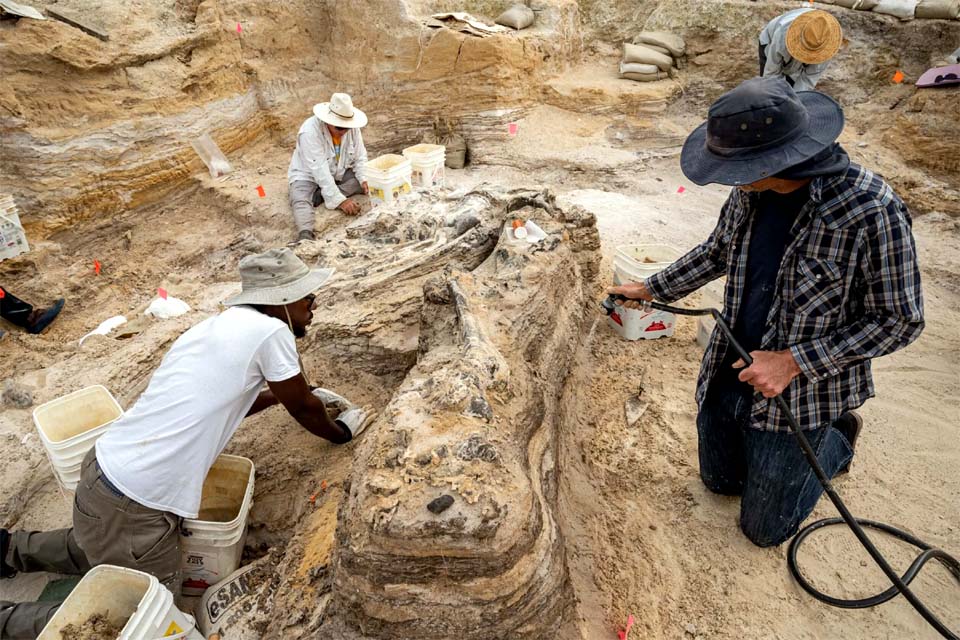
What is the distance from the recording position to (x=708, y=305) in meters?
4.11

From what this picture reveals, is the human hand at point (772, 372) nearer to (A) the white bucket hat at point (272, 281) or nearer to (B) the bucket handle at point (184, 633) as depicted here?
(A) the white bucket hat at point (272, 281)

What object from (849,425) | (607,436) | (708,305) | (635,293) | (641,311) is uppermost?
(635,293)

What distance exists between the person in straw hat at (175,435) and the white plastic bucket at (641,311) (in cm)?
227

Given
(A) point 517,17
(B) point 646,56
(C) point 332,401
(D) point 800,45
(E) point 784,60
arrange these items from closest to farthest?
(C) point 332,401, (D) point 800,45, (E) point 784,60, (A) point 517,17, (B) point 646,56

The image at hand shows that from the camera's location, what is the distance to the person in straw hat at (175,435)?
6.73 feet

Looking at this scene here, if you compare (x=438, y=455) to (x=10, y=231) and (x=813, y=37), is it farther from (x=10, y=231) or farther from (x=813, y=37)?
(x=10, y=231)

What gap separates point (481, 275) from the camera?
9.52ft

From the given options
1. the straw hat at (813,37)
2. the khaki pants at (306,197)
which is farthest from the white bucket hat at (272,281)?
the straw hat at (813,37)

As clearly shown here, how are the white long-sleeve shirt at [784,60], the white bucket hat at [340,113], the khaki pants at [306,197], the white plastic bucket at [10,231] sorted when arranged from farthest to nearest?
the khaki pants at [306,197] < the white bucket hat at [340,113] < the white plastic bucket at [10,231] < the white long-sleeve shirt at [784,60]

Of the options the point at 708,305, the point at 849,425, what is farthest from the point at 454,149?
the point at 849,425

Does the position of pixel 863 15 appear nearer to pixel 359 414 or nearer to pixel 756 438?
pixel 756 438

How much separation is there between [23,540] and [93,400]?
705 millimetres

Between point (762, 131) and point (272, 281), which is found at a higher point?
point (762, 131)

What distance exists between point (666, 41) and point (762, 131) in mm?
7269
